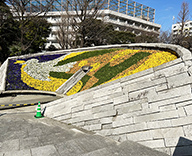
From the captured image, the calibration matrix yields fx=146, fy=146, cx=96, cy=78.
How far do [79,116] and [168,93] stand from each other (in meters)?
3.64

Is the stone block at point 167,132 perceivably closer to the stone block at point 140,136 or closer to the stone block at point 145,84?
the stone block at point 140,136

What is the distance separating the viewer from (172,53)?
7746mm

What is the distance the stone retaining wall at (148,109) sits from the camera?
13.5 feet

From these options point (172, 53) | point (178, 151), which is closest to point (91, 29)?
point (172, 53)

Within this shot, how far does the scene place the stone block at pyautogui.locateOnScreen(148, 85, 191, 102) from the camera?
169 inches

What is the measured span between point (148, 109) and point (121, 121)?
3.39ft

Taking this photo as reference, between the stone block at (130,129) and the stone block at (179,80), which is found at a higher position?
the stone block at (179,80)

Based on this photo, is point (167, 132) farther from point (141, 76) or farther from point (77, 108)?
point (77, 108)

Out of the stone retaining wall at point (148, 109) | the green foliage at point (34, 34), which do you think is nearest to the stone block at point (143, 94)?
the stone retaining wall at point (148, 109)

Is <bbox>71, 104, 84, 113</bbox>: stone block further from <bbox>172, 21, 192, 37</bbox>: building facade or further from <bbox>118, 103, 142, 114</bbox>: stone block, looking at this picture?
<bbox>172, 21, 192, 37</bbox>: building facade

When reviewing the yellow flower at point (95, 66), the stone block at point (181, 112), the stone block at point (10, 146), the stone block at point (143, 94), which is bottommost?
the stone block at point (10, 146)

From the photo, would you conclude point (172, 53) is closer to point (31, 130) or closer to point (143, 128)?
point (143, 128)

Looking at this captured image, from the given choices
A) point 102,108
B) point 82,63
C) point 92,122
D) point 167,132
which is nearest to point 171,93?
point 167,132

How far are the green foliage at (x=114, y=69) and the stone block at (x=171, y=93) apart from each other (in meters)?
4.81
